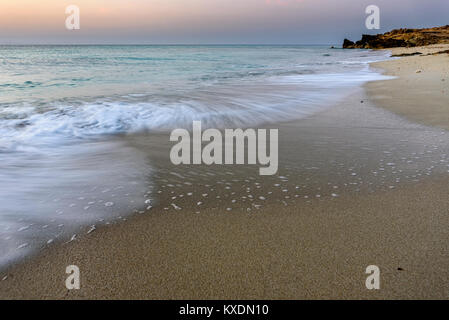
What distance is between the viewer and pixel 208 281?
193cm

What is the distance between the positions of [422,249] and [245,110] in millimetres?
5920

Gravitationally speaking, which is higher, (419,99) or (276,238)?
(419,99)

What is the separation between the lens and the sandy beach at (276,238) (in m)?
1.89

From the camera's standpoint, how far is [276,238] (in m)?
2.37

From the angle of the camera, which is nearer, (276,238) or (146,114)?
(276,238)

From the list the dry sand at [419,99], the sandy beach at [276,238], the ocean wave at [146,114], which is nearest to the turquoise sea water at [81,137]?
the ocean wave at [146,114]

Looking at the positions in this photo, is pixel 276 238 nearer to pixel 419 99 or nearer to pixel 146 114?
pixel 146 114

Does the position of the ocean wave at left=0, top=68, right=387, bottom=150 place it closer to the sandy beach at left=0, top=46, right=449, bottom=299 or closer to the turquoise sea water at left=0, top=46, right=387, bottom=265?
the turquoise sea water at left=0, top=46, right=387, bottom=265

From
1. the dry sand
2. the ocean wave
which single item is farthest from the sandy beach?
the ocean wave

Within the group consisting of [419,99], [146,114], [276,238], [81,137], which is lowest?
[276,238]

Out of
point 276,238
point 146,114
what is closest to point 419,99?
point 146,114

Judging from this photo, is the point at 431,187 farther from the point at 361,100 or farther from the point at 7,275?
the point at 361,100
